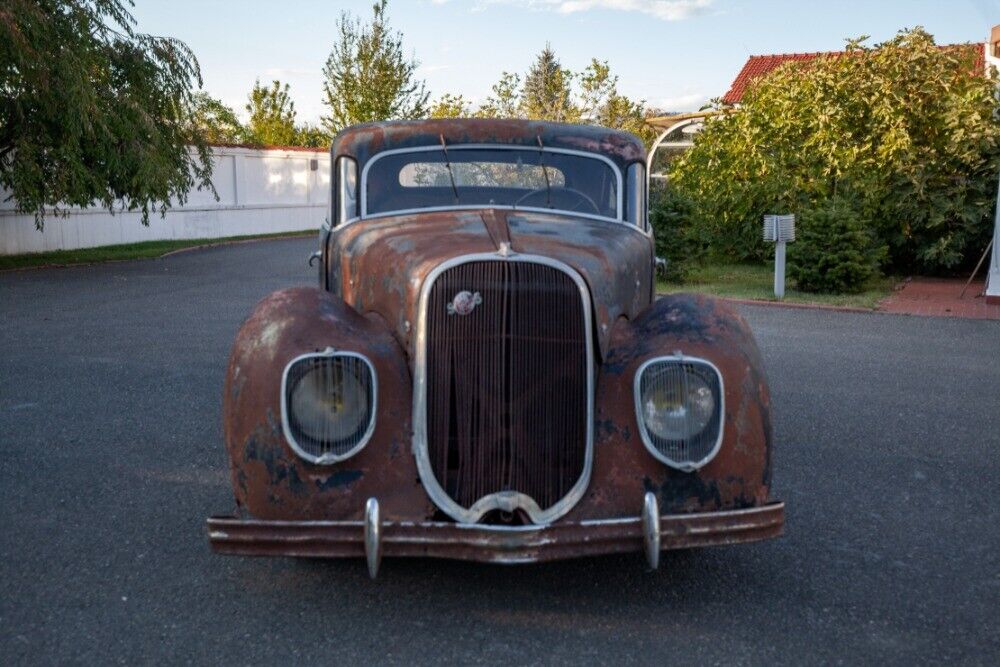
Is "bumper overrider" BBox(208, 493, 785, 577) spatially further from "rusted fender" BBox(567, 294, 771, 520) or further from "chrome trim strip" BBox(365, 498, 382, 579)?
"rusted fender" BBox(567, 294, 771, 520)

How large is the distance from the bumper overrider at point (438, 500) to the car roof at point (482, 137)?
1745 mm

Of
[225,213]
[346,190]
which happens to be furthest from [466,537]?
[225,213]

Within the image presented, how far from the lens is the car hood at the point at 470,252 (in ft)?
12.7

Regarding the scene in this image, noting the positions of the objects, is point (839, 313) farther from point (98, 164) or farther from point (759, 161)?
point (98, 164)

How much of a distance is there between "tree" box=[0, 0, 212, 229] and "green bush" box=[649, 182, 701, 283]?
7.69 m

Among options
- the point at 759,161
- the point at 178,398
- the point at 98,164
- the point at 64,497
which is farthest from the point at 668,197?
the point at 64,497

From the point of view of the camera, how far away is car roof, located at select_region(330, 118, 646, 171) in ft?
17.6

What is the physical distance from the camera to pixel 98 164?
15.7 meters

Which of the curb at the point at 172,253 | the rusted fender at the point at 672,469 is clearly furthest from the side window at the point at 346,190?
the curb at the point at 172,253

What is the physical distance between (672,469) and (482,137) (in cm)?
243

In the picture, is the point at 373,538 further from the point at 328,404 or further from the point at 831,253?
the point at 831,253

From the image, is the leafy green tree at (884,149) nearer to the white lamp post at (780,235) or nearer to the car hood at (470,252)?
the white lamp post at (780,235)

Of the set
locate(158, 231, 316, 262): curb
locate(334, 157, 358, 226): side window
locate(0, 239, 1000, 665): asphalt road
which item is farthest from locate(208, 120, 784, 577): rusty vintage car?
locate(158, 231, 316, 262): curb

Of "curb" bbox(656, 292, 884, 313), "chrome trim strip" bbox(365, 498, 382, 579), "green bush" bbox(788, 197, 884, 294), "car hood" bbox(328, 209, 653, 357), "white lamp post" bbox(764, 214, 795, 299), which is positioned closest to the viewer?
"chrome trim strip" bbox(365, 498, 382, 579)
